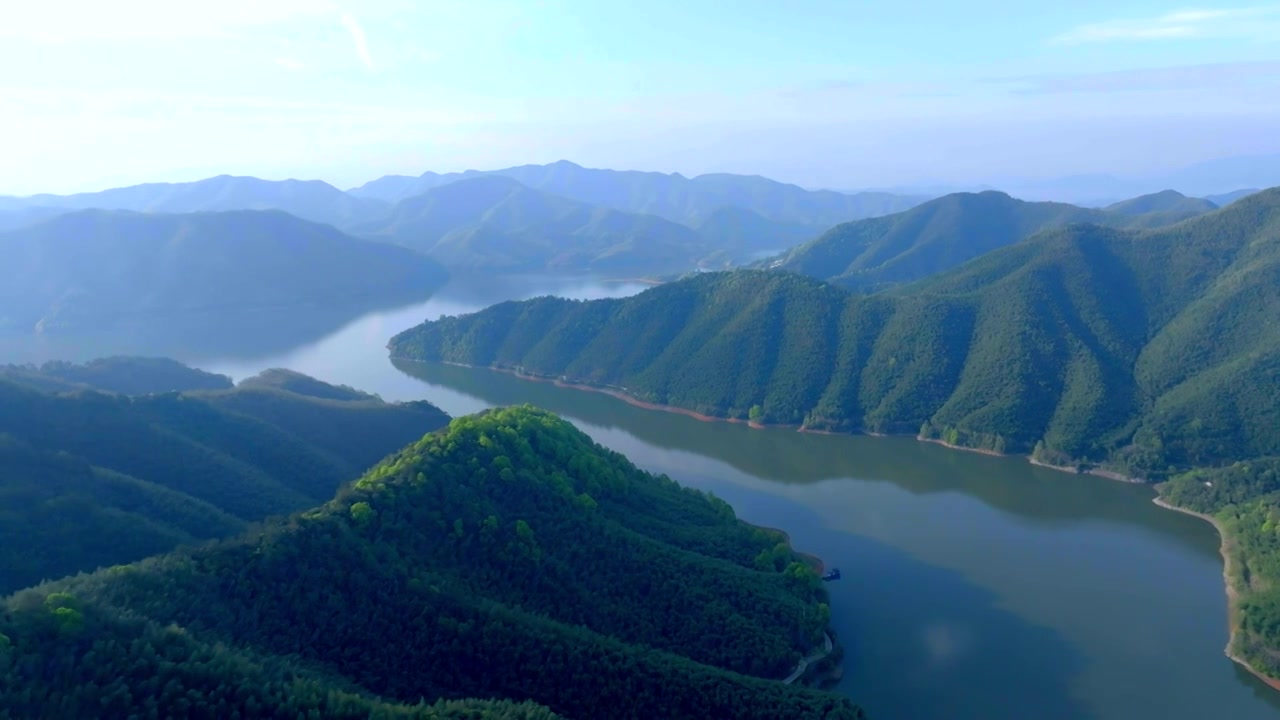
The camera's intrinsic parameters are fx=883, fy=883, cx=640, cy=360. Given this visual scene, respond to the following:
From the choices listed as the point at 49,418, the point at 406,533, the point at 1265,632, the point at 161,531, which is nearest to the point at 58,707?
the point at 406,533

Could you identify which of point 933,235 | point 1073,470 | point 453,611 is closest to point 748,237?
point 933,235

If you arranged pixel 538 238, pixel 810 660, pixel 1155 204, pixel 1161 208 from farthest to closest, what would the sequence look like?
pixel 538 238
pixel 1155 204
pixel 1161 208
pixel 810 660

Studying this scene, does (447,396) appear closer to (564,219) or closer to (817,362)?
(817,362)

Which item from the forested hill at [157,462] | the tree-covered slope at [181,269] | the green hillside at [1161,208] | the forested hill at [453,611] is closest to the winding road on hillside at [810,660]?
the forested hill at [453,611]

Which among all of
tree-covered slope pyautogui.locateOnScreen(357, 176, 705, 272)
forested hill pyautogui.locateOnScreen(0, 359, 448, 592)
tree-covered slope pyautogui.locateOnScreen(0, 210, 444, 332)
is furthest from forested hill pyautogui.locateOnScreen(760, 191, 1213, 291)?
forested hill pyautogui.locateOnScreen(0, 359, 448, 592)

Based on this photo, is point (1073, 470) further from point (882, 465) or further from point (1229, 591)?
point (1229, 591)

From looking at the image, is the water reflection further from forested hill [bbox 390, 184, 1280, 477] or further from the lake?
forested hill [bbox 390, 184, 1280, 477]

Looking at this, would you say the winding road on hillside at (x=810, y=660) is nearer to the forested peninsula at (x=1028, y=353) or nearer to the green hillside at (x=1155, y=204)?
the forested peninsula at (x=1028, y=353)
